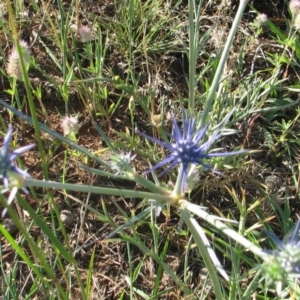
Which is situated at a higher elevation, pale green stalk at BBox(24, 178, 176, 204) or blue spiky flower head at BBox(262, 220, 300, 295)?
pale green stalk at BBox(24, 178, 176, 204)

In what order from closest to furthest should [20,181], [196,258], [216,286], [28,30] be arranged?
[20,181] → [216,286] → [196,258] → [28,30]

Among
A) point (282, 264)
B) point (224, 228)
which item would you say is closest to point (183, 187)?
point (224, 228)

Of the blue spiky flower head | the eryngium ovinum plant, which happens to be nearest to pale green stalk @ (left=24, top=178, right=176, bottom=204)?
the eryngium ovinum plant

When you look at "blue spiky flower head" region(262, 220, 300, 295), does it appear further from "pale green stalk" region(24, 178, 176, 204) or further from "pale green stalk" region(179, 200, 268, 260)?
"pale green stalk" region(24, 178, 176, 204)

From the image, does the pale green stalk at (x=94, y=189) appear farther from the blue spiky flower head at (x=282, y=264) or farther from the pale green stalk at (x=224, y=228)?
the blue spiky flower head at (x=282, y=264)

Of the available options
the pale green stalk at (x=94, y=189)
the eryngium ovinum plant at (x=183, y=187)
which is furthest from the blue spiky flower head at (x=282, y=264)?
the pale green stalk at (x=94, y=189)

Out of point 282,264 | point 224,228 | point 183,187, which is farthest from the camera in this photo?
point 183,187

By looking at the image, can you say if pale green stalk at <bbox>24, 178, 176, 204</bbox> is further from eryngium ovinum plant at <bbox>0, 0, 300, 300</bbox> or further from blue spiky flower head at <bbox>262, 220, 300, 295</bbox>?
blue spiky flower head at <bbox>262, 220, 300, 295</bbox>

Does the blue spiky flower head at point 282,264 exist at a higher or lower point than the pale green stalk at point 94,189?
lower

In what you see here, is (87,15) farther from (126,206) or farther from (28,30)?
(126,206)

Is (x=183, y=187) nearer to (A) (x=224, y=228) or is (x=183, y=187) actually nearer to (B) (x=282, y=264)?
(A) (x=224, y=228)

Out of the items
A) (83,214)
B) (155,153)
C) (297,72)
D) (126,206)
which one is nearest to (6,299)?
(83,214)
